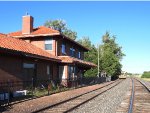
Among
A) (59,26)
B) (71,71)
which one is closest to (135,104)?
(71,71)

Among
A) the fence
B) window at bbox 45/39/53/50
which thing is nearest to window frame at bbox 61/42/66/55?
window at bbox 45/39/53/50

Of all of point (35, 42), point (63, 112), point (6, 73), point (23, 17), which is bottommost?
point (63, 112)

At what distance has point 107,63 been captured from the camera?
6538 centimetres

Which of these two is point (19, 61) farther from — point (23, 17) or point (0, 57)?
point (23, 17)

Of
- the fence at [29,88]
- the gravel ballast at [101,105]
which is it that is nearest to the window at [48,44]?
the fence at [29,88]

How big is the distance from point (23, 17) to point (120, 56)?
73261 millimetres

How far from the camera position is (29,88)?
22797mm

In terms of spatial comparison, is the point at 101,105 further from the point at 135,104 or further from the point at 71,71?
the point at 71,71

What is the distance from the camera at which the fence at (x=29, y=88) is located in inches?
709

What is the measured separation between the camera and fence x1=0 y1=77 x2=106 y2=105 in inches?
709

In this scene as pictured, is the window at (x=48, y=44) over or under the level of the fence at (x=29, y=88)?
over

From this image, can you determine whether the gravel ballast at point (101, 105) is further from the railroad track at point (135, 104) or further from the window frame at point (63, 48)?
the window frame at point (63, 48)

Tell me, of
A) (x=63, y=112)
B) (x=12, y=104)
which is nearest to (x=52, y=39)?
(x=12, y=104)

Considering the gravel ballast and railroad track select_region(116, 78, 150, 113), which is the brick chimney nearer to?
railroad track select_region(116, 78, 150, 113)
